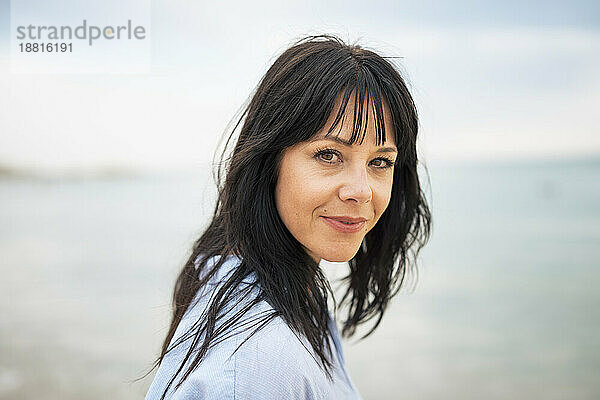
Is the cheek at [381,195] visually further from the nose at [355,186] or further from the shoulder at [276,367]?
the shoulder at [276,367]

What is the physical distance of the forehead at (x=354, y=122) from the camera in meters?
1.33

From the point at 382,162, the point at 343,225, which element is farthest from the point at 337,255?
the point at 382,162

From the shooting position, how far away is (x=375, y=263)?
6.25 feet

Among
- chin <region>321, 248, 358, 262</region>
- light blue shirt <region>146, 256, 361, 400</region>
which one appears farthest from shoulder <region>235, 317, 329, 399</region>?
chin <region>321, 248, 358, 262</region>

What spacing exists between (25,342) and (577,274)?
12.6 ft

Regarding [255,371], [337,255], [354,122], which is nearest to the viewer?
[255,371]

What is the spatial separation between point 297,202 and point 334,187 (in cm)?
9

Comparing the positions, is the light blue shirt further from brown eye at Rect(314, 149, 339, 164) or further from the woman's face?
brown eye at Rect(314, 149, 339, 164)

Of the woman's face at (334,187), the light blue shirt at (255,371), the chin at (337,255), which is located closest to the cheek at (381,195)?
the woman's face at (334,187)

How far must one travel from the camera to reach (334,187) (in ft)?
4.44

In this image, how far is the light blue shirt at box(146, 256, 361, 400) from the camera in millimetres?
1140

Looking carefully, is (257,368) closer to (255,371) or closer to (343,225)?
(255,371)

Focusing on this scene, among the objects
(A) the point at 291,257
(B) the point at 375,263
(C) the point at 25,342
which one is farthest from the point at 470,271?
(A) the point at 291,257

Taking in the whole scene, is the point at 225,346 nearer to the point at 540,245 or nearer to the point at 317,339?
the point at 317,339
